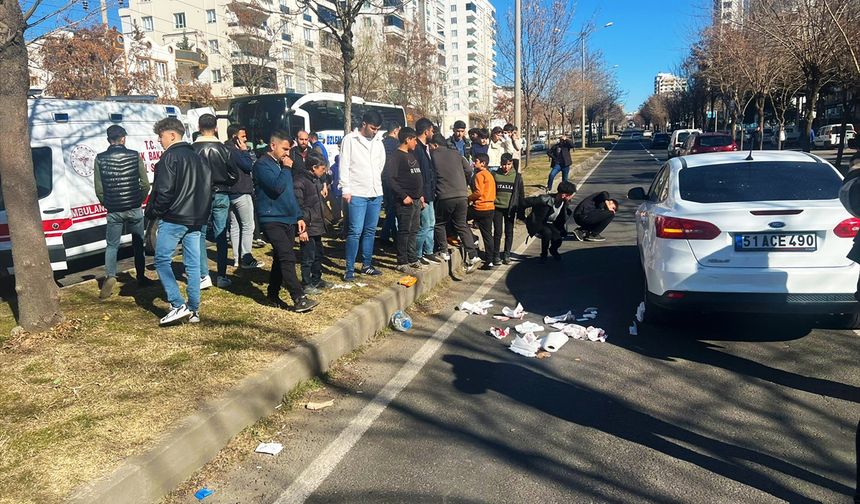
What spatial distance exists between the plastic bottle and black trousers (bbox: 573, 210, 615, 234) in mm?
4266

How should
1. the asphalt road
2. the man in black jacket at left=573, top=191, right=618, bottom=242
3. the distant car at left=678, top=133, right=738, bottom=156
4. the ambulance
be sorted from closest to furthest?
the asphalt road → the ambulance → the man in black jacket at left=573, top=191, right=618, bottom=242 → the distant car at left=678, top=133, right=738, bottom=156

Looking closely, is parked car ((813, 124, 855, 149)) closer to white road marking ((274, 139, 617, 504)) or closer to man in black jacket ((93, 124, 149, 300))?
white road marking ((274, 139, 617, 504))

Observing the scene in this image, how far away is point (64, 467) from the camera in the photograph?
10.4 ft

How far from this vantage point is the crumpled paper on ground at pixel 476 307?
255 inches

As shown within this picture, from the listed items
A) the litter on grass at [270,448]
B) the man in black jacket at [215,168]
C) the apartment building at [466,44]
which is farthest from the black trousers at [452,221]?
the apartment building at [466,44]

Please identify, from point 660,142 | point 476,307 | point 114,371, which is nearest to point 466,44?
point 660,142

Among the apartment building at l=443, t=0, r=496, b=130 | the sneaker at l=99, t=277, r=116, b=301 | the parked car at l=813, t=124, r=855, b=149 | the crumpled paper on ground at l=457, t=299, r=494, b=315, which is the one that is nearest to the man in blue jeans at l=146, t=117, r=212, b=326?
the sneaker at l=99, t=277, r=116, b=301

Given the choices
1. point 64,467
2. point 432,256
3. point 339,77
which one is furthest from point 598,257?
point 339,77

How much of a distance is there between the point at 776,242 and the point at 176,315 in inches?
196

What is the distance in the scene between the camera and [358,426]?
3.96 meters

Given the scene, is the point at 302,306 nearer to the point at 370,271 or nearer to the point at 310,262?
the point at 310,262

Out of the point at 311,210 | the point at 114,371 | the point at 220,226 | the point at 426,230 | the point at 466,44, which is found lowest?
the point at 114,371

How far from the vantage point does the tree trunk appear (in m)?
5.04

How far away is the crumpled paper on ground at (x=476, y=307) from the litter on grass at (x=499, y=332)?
639mm
